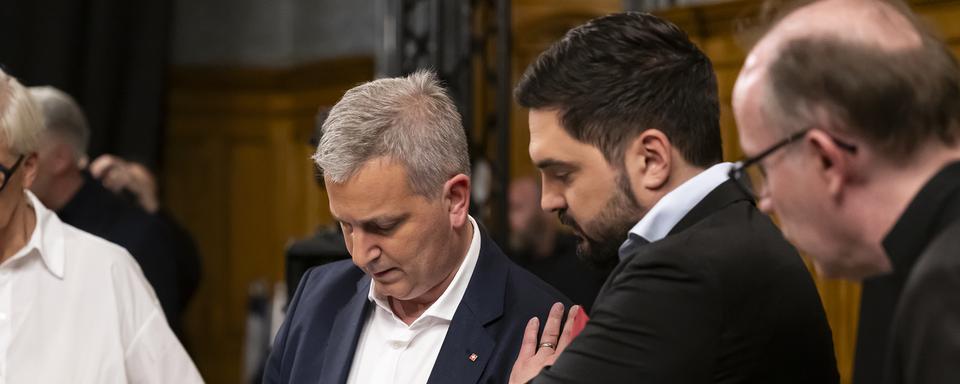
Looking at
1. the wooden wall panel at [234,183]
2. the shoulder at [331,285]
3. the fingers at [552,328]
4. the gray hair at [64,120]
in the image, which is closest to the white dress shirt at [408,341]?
the shoulder at [331,285]

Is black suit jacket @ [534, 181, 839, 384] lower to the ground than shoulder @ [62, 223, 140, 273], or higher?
higher

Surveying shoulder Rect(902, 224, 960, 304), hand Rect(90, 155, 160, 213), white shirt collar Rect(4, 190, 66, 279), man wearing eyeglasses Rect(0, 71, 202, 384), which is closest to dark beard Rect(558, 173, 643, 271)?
shoulder Rect(902, 224, 960, 304)

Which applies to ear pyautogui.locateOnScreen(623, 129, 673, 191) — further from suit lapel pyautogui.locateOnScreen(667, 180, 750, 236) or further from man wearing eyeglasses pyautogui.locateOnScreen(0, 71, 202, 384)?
man wearing eyeglasses pyautogui.locateOnScreen(0, 71, 202, 384)

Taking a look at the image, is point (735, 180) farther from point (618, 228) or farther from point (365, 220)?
point (365, 220)

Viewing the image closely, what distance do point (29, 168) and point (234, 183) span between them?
17.6 ft

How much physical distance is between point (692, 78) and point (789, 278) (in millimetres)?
373

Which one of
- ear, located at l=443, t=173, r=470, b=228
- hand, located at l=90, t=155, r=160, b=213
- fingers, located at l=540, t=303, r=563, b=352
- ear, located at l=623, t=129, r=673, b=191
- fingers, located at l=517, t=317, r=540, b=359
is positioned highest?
ear, located at l=623, t=129, r=673, b=191

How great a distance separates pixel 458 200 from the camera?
211 cm

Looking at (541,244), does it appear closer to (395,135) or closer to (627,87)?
(395,135)

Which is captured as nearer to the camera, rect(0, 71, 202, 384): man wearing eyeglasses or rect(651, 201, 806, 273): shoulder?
rect(651, 201, 806, 273): shoulder

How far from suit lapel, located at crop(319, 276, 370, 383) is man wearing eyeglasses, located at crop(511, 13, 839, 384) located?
351mm

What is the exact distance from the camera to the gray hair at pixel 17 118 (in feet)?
8.20

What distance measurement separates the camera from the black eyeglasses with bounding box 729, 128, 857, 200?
4.31 feet

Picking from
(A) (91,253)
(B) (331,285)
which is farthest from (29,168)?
(B) (331,285)
